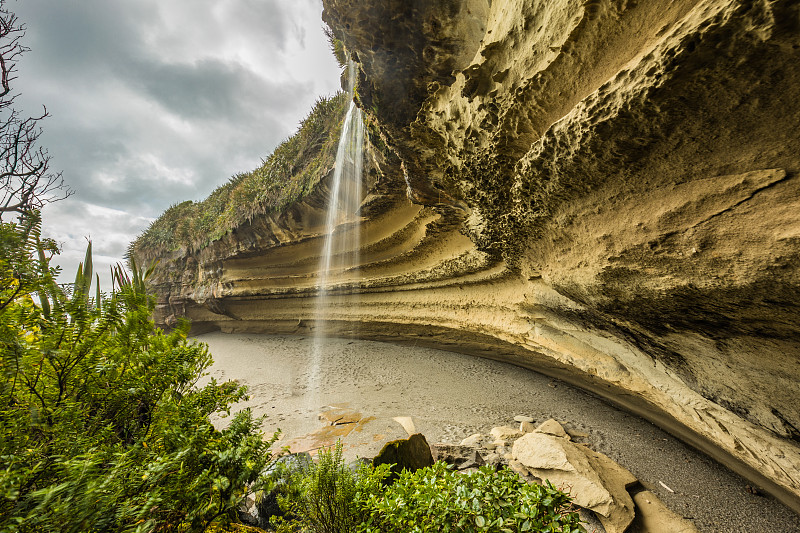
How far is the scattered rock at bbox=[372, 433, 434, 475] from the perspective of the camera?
7.53ft

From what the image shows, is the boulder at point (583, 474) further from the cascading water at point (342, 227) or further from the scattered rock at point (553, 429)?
the cascading water at point (342, 227)

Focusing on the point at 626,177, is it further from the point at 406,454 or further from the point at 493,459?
the point at 493,459

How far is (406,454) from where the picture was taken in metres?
2.40

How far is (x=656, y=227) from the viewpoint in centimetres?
157

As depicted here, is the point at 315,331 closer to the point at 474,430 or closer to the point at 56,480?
the point at 474,430

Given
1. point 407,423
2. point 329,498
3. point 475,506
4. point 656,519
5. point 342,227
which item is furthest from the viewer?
point 342,227

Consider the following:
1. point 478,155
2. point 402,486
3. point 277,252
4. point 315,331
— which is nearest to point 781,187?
point 478,155

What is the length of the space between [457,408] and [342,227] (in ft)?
11.7

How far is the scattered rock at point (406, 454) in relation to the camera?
2295 mm

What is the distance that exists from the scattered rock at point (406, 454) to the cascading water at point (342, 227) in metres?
2.63

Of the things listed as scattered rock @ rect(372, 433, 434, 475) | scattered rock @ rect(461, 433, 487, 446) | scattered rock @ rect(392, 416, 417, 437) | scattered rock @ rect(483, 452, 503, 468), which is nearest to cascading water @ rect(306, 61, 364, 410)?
scattered rock @ rect(392, 416, 417, 437)

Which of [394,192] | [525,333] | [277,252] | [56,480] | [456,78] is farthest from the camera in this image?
[277,252]

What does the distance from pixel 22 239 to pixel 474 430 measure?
3987mm

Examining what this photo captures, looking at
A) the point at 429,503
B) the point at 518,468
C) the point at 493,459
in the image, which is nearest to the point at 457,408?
the point at 493,459
